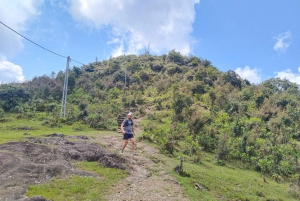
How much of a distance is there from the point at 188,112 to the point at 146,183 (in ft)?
40.5

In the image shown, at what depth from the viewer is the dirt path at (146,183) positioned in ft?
24.2

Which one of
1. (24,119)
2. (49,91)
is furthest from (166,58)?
(24,119)

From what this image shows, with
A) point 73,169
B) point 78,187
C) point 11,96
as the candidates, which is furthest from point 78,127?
point 11,96

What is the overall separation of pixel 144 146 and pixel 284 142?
11843 millimetres

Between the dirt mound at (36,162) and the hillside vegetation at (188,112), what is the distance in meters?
4.69

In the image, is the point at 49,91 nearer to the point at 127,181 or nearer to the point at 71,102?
the point at 71,102

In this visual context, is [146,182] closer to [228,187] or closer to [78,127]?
[228,187]

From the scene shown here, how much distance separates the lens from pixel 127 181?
8305 millimetres

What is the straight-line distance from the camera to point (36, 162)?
8.65 metres

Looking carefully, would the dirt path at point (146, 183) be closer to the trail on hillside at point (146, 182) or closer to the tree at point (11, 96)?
the trail on hillside at point (146, 182)

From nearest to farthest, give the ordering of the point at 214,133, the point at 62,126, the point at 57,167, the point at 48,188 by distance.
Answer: the point at 48,188
the point at 57,167
the point at 214,133
the point at 62,126

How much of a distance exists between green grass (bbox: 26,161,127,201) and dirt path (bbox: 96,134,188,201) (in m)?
0.32

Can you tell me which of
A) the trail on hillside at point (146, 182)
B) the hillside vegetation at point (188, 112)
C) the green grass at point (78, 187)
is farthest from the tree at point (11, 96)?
the green grass at point (78, 187)

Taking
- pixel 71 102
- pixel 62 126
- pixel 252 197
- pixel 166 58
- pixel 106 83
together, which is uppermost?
pixel 166 58
